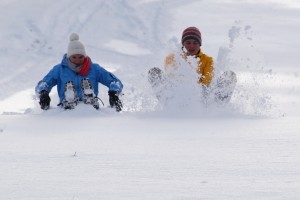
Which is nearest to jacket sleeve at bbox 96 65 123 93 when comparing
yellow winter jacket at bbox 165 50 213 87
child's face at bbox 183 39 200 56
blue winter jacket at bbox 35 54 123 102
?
blue winter jacket at bbox 35 54 123 102

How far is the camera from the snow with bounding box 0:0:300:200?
2.14 m

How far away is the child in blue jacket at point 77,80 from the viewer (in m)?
5.35

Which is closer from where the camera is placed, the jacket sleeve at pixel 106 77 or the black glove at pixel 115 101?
the black glove at pixel 115 101

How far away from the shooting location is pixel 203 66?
5.55m

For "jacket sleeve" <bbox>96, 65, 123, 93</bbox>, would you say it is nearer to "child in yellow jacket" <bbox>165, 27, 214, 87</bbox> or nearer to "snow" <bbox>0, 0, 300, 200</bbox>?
"snow" <bbox>0, 0, 300, 200</bbox>

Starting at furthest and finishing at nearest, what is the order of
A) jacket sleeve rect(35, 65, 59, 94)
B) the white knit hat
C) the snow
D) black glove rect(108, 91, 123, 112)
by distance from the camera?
1. the white knit hat
2. jacket sleeve rect(35, 65, 59, 94)
3. black glove rect(108, 91, 123, 112)
4. the snow

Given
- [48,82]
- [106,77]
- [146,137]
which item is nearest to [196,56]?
[106,77]

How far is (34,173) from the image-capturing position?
7.76 feet

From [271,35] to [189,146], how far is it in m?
9.19

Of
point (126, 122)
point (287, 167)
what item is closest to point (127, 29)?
point (126, 122)

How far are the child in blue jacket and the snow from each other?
0.66 feet

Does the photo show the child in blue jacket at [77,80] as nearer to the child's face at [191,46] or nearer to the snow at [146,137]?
the snow at [146,137]

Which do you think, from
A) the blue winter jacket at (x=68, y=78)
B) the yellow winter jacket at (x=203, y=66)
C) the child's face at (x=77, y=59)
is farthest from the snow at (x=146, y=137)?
the child's face at (x=77, y=59)

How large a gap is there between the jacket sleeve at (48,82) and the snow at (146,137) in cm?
21
